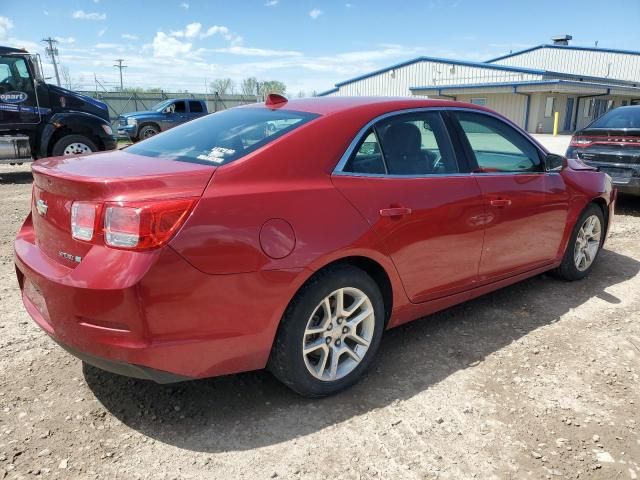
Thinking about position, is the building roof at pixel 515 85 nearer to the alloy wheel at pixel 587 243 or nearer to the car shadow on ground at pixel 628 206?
the car shadow on ground at pixel 628 206

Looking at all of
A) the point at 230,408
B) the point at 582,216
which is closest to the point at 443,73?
the point at 582,216

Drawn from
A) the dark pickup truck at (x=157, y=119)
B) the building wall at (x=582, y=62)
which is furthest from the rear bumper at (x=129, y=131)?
the building wall at (x=582, y=62)

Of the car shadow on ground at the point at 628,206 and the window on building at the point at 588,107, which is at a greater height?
the window on building at the point at 588,107

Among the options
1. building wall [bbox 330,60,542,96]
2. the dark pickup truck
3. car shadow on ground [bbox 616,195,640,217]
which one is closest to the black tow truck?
the dark pickup truck

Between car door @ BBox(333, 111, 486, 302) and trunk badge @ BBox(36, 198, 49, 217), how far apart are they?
1454 mm

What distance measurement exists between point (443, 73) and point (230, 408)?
39.5 meters

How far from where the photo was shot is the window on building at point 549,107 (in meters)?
32.8

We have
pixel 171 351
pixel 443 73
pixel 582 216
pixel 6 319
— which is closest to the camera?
pixel 171 351

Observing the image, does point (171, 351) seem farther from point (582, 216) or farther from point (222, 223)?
point (582, 216)

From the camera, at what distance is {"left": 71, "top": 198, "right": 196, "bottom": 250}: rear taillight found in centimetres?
206

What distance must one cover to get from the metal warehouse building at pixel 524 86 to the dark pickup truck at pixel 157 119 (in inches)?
808

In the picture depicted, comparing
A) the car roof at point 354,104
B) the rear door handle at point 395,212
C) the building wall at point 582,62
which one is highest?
the building wall at point 582,62

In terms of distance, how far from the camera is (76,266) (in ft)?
7.29

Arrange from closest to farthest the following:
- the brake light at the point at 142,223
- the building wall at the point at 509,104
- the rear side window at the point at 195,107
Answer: the brake light at the point at 142,223 → the rear side window at the point at 195,107 → the building wall at the point at 509,104
